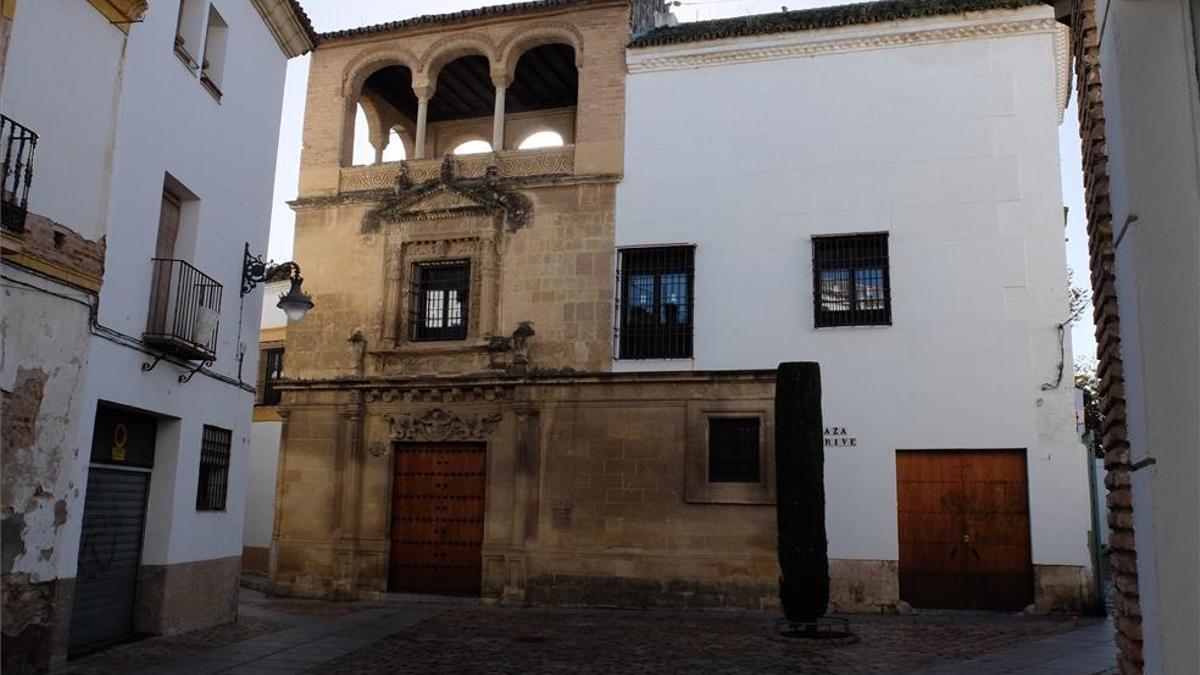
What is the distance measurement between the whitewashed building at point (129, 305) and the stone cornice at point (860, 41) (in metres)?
5.86

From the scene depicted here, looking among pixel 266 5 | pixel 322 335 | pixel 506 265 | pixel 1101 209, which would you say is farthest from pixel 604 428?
pixel 1101 209

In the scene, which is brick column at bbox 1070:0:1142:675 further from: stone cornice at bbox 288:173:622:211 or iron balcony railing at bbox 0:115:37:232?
stone cornice at bbox 288:173:622:211

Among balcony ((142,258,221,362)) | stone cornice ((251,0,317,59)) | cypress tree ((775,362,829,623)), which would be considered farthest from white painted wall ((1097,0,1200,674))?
stone cornice ((251,0,317,59))

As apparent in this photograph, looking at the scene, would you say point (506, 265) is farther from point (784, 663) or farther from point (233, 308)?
point (784, 663)

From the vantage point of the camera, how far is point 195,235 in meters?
10.6

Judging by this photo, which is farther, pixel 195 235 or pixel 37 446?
pixel 195 235

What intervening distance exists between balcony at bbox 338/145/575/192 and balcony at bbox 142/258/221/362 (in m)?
6.35

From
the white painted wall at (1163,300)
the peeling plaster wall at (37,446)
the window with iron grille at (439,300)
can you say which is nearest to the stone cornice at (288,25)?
the window with iron grille at (439,300)

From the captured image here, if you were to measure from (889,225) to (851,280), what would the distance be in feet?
3.19

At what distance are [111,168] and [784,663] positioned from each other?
25.8 ft

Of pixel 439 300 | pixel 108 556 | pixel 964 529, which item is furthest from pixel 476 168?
pixel 964 529

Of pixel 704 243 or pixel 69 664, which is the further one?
pixel 704 243

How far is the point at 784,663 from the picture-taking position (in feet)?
29.6

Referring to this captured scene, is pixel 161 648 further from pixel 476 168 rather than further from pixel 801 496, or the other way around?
pixel 476 168
